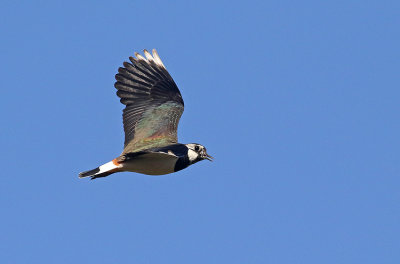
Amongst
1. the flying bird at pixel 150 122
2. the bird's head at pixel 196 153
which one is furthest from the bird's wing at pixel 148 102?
the bird's head at pixel 196 153

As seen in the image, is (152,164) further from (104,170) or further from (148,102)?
(148,102)

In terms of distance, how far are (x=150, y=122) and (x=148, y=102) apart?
2.87 feet

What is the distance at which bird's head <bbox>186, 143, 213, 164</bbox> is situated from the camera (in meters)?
15.6

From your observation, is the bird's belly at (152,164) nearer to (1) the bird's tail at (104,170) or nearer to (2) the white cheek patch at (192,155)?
(1) the bird's tail at (104,170)

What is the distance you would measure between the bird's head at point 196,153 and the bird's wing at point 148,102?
0.84 m

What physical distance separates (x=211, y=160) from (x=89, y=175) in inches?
111

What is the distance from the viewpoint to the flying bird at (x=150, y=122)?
1498cm

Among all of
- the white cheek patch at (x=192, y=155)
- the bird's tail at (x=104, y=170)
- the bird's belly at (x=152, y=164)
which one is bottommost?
the bird's tail at (x=104, y=170)

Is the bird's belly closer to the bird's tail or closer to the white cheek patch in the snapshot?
the bird's tail

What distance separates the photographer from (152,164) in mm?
15016

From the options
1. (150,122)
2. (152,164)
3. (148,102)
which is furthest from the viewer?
(148,102)

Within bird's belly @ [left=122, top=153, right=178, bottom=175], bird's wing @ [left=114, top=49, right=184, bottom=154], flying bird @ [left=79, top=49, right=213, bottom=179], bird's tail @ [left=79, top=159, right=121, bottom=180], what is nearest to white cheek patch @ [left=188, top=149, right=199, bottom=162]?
flying bird @ [left=79, top=49, right=213, bottom=179]

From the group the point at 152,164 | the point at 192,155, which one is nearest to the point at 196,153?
the point at 192,155

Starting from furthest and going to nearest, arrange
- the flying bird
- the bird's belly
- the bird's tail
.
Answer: the flying bird
the bird's belly
the bird's tail
